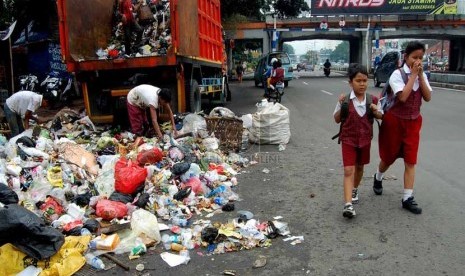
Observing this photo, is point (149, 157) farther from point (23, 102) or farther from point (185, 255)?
point (23, 102)

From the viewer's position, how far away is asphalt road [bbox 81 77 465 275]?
3381mm

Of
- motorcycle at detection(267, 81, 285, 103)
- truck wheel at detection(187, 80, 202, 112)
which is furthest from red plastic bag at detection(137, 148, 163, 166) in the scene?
motorcycle at detection(267, 81, 285, 103)

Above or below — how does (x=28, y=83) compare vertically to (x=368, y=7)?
below

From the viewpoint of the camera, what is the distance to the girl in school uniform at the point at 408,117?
4.29m

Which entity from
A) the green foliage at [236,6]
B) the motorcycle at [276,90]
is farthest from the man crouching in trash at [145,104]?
the green foliage at [236,6]

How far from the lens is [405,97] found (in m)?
4.22

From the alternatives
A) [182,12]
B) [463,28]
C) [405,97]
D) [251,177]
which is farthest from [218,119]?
[463,28]

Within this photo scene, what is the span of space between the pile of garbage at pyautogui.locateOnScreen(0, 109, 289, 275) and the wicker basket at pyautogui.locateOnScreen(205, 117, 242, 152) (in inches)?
7.6

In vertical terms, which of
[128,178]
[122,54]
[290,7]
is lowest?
[128,178]

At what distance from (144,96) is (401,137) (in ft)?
13.2

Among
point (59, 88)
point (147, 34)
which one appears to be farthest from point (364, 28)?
point (147, 34)

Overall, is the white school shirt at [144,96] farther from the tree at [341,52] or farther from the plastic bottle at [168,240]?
the tree at [341,52]

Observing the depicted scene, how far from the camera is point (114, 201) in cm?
464

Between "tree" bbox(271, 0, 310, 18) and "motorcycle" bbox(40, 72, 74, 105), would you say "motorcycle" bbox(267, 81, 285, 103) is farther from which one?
"tree" bbox(271, 0, 310, 18)
